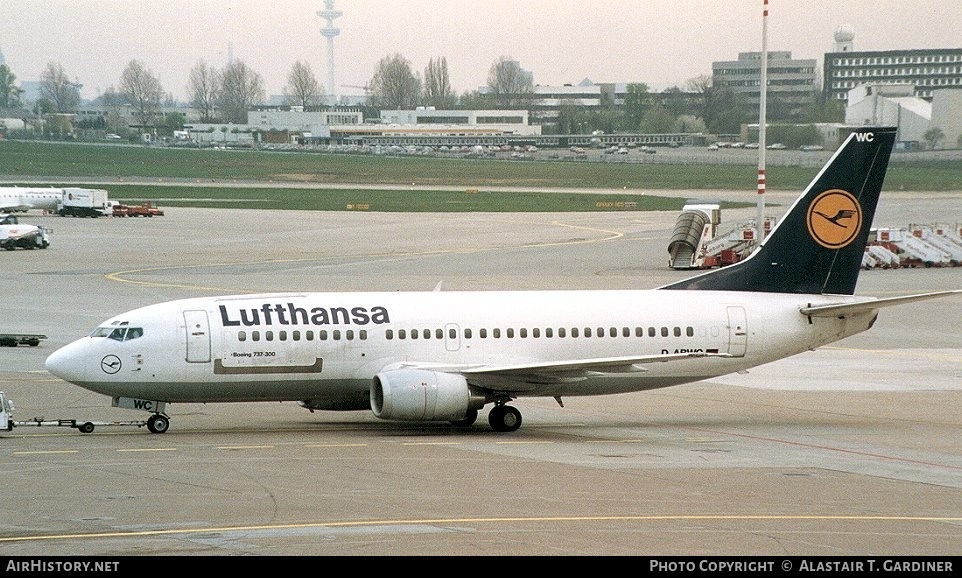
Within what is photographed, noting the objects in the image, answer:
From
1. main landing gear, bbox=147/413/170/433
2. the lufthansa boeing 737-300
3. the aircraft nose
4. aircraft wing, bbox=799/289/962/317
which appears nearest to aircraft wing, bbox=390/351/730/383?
the lufthansa boeing 737-300

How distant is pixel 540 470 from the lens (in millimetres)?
28828

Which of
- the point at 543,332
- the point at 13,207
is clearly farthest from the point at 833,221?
the point at 13,207

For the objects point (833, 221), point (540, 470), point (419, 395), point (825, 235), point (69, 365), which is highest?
point (833, 221)

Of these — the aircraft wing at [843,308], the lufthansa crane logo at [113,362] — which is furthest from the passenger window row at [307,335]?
the aircraft wing at [843,308]

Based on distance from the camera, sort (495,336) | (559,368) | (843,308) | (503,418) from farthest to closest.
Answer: (843,308) → (495,336) → (503,418) → (559,368)

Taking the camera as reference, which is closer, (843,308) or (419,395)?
(419,395)

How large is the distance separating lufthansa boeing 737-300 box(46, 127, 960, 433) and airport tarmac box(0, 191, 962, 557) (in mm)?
1205

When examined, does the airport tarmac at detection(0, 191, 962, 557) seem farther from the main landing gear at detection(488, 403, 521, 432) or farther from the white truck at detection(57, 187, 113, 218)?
the white truck at detection(57, 187, 113, 218)

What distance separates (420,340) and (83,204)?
96.2m

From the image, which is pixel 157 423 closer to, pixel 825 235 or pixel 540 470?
pixel 540 470

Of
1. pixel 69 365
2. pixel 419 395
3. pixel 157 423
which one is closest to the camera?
pixel 419 395

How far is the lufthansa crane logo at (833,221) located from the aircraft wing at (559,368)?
570 cm

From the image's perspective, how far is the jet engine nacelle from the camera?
33469 millimetres
